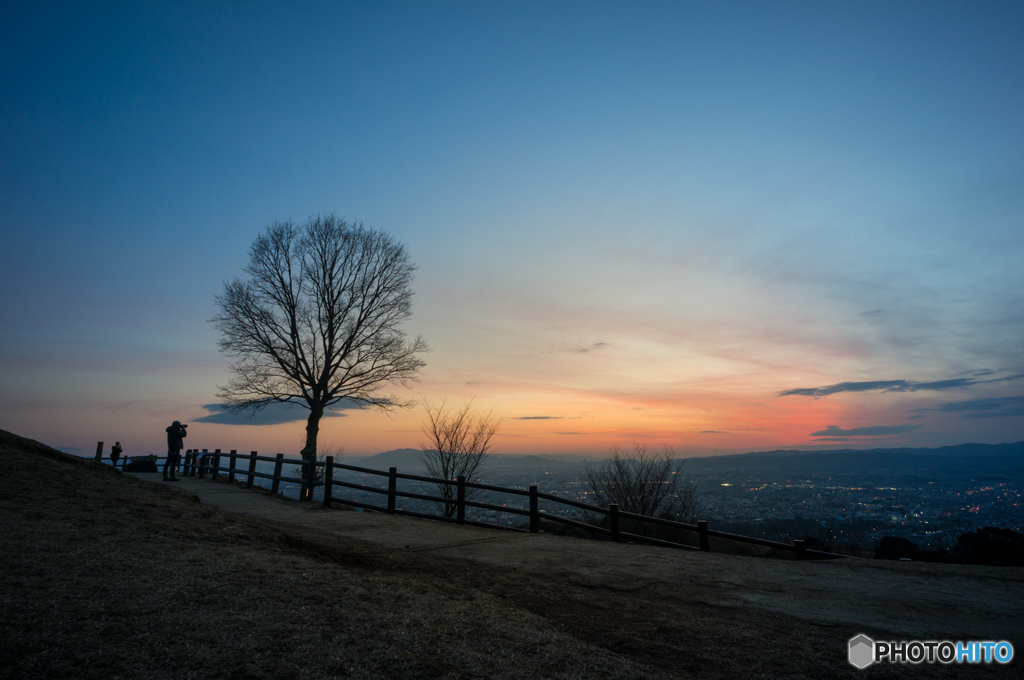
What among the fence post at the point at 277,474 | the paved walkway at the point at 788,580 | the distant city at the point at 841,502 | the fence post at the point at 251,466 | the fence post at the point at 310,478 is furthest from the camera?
the distant city at the point at 841,502

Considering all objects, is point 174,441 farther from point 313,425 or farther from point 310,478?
point 310,478

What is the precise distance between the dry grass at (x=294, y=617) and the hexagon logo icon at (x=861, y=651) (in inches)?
4.9

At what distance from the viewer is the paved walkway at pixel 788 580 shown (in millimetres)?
5387

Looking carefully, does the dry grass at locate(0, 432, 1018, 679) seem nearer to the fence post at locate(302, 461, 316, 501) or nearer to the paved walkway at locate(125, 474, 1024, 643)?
the paved walkway at locate(125, 474, 1024, 643)

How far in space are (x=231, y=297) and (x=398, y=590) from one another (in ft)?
70.6

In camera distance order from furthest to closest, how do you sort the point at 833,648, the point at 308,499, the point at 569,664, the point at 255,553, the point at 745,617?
1. the point at 308,499
2. the point at 255,553
3. the point at 745,617
4. the point at 833,648
5. the point at 569,664

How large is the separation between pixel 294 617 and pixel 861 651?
5139mm

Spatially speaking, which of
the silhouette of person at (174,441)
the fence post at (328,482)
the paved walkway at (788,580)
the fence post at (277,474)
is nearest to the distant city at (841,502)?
the fence post at (328,482)

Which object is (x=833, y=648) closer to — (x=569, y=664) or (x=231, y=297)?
(x=569, y=664)

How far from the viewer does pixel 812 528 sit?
2125cm

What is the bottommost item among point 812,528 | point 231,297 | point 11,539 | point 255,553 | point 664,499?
point 812,528

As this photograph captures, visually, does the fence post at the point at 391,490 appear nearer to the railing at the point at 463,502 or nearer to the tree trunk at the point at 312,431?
the railing at the point at 463,502

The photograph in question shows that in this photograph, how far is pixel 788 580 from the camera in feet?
23.2

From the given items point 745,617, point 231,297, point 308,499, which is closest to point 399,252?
point 231,297
